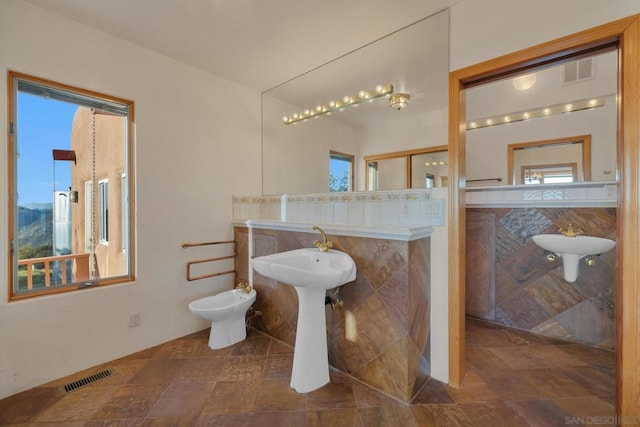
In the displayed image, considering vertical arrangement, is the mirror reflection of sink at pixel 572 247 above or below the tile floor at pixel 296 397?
above

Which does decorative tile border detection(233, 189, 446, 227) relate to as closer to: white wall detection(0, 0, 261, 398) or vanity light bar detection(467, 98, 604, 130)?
white wall detection(0, 0, 261, 398)

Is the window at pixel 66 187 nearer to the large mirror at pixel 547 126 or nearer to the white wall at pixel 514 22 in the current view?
the white wall at pixel 514 22

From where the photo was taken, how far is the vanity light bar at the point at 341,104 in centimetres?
216

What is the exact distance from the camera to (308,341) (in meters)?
1.71

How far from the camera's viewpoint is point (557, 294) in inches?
92.9

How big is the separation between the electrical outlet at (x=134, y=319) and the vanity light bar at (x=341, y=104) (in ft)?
7.18

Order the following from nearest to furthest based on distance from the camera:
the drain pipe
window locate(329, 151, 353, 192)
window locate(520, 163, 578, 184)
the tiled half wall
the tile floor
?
the tile floor
the tiled half wall
the drain pipe
window locate(520, 163, 578, 184)
window locate(329, 151, 353, 192)

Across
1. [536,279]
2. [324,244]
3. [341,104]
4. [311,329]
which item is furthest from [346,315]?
[536,279]

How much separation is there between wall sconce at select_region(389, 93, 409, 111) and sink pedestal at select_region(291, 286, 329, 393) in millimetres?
1502

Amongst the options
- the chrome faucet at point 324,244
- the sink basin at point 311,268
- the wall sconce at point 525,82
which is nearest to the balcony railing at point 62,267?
the sink basin at point 311,268

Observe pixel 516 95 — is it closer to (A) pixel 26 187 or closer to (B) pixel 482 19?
(B) pixel 482 19

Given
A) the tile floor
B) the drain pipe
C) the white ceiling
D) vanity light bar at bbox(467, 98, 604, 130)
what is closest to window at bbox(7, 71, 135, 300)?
the white ceiling

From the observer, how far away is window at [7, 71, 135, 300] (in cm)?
176

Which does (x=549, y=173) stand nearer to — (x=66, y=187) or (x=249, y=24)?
(x=249, y=24)
